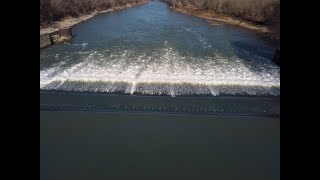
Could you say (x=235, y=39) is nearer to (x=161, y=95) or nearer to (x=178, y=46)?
(x=178, y=46)

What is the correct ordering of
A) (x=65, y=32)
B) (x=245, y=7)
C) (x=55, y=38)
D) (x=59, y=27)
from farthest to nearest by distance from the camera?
(x=245, y=7)
(x=59, y=27)
(x=65, y=32)
(x=55, y=38)

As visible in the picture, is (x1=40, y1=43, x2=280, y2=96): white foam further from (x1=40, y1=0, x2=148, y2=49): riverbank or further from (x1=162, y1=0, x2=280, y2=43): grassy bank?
(x1=162, y1=0, x2=280, y2=43): grassy bank

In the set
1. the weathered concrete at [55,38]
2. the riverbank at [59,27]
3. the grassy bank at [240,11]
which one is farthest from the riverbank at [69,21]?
the grassy bank at [240,11]

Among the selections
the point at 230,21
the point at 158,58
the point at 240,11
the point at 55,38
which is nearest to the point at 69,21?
the point at 55,38

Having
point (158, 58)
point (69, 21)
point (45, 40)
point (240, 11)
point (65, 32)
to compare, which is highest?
point (240, 11)

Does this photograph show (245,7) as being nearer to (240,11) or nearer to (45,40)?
(240,11)
